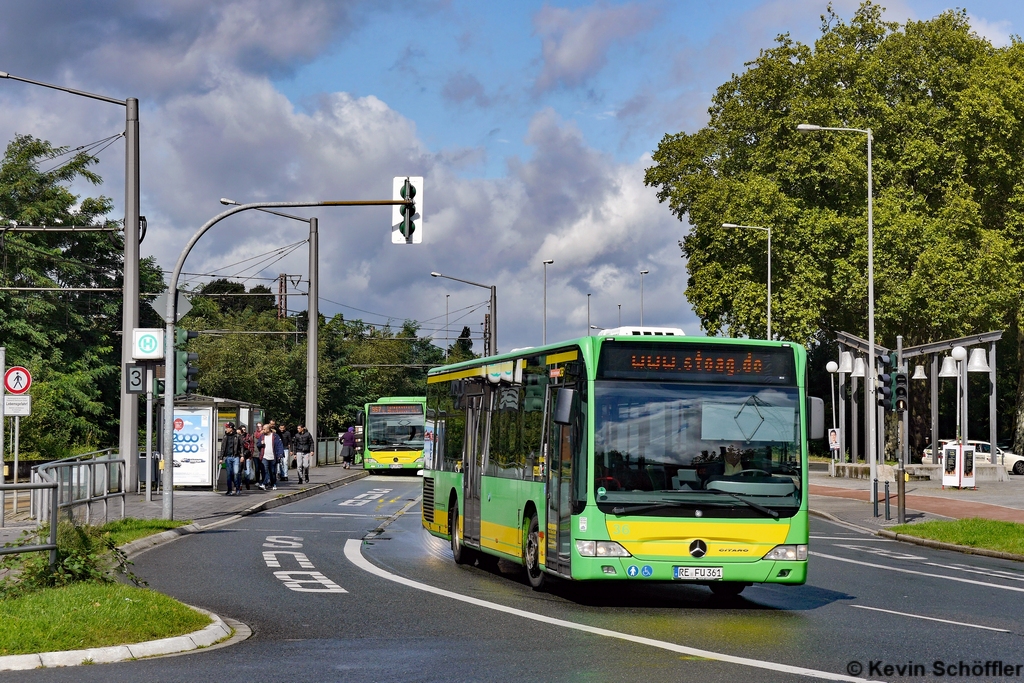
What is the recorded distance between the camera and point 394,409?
2092 inches

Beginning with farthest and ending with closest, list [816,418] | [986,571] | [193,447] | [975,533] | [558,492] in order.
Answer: [193,447] < [975,533] < [986,571] < [558,492] < [816,418]

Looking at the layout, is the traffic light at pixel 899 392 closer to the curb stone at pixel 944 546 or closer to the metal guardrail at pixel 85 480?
the curb stone at pixel 944 546

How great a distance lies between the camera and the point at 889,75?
2051 inches

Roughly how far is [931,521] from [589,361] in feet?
51.4

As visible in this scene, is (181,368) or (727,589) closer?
(727,589)

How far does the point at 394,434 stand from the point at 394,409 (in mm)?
989

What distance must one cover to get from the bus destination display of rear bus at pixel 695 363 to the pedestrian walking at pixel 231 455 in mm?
22022

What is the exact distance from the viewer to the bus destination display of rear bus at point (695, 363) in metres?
13.8

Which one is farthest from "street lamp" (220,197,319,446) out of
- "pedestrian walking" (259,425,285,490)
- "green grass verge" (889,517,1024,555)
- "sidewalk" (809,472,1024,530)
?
"green grass verge" (889,517,1024,555)

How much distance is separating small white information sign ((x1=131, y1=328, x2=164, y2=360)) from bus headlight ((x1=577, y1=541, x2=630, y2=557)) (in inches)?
585

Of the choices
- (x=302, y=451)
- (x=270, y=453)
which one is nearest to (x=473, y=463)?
(x=270, y=453)

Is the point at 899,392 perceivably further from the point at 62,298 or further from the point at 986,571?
the point at 62,298

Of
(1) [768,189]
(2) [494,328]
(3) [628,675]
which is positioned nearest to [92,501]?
(3) [628,675]

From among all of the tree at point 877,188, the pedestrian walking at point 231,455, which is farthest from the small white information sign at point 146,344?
the tree at point 877,188
